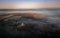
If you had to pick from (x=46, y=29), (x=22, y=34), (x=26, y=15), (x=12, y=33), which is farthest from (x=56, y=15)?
(x=12, y=33)

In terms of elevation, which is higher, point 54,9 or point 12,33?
point 54,9

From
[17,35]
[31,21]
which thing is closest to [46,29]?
[31,21]

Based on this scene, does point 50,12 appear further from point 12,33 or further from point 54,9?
point 12,33

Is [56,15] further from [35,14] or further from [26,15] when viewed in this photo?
[26,15]

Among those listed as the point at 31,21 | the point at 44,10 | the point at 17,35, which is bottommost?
the point at 17,35
